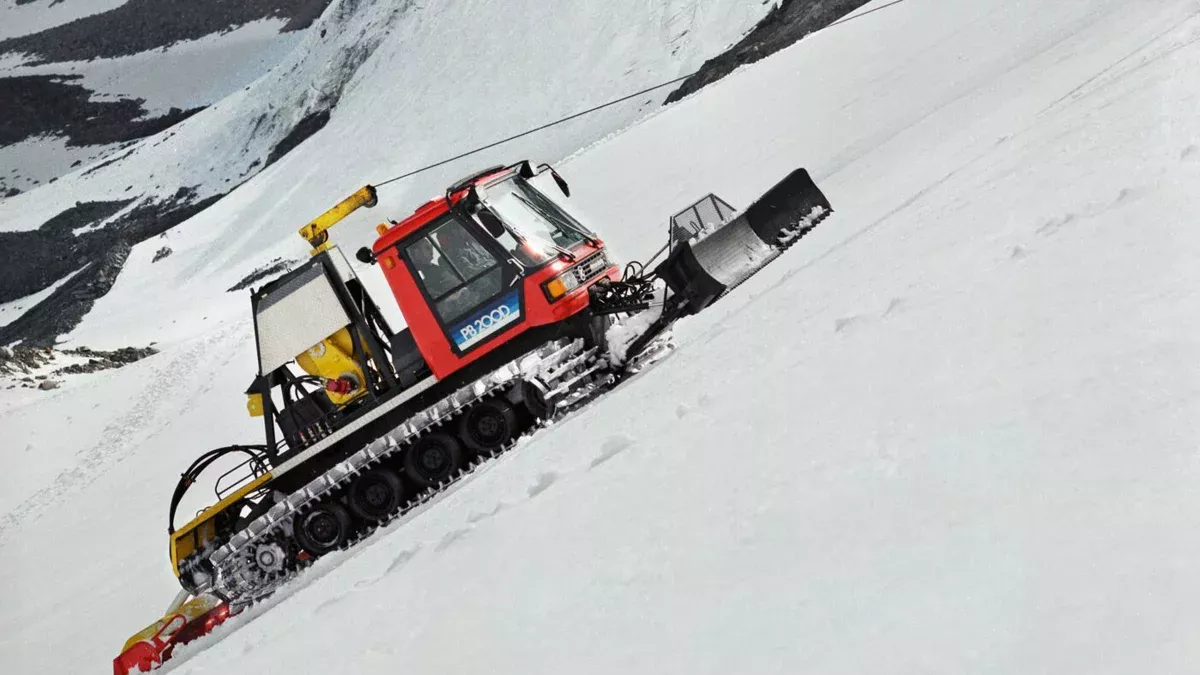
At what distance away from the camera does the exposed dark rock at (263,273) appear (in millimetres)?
39438

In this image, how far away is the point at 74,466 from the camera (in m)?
20.7

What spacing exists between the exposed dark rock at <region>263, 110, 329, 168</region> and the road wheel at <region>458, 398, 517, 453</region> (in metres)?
54.2

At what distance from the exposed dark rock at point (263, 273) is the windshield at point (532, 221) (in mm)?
32026

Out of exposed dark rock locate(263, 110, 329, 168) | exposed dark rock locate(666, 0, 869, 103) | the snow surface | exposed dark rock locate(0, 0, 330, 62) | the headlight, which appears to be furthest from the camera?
exposed dark rock locate(0, 0, 330, 62)

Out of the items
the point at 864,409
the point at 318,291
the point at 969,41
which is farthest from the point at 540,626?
the point at 969,41

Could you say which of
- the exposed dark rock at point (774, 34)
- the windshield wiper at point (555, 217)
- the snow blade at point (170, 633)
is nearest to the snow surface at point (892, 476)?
the snow blade at point (170, 633)

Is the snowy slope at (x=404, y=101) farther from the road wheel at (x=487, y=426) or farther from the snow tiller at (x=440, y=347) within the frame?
the road wheel at (x=487, y=426)

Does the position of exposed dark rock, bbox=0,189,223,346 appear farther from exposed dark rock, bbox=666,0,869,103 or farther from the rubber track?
the rubber track

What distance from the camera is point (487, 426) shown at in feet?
27.3

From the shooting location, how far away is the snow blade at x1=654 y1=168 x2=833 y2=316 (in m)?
8.02

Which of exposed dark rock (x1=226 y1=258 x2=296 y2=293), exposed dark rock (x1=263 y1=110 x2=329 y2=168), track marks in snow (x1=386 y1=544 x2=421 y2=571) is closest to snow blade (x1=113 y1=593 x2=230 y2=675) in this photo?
track marks in snow (x1=386 y1=544 x2=421 y2=571)

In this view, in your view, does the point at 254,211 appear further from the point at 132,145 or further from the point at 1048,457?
the point at 1048,457

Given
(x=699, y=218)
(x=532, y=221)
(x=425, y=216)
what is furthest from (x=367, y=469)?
(x=699, y=218)

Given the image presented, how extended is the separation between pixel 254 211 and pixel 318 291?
4559 cm
